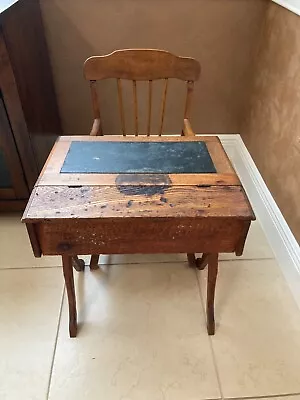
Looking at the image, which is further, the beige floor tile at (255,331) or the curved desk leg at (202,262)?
the curved desk leg at (202,262)

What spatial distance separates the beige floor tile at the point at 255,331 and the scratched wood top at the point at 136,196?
0.54 meters

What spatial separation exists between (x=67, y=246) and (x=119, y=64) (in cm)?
75

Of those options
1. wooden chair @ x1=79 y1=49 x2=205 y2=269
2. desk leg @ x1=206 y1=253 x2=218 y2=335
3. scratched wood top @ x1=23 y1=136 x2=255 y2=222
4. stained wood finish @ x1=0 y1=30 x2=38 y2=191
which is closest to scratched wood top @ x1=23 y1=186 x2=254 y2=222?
scratched wood top @ x1=23 y1=136 x2=255 y2=222

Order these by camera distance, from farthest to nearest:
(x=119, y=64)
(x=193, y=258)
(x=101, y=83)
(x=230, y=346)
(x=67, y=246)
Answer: (x=101, y=83)
(x=193, y=258)
(x=119, y=64)
(x=230, y=346)
(x=67, y=246)

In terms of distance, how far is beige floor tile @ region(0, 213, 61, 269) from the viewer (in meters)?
1.53

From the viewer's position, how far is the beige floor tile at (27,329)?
113cm

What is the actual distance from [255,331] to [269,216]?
55 cm

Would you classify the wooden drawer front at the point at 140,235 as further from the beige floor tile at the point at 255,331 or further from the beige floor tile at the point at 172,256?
the beige floor tile at the point at 172,256

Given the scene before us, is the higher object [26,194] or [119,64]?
[119,64]

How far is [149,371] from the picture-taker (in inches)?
45.6

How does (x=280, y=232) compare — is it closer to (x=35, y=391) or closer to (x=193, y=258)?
(x=193, y=258)

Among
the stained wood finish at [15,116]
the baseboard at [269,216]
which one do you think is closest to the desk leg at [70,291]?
the stained wood finish at [15,116]

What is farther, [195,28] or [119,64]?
[195,28]

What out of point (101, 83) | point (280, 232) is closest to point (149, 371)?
point (280, 232)
